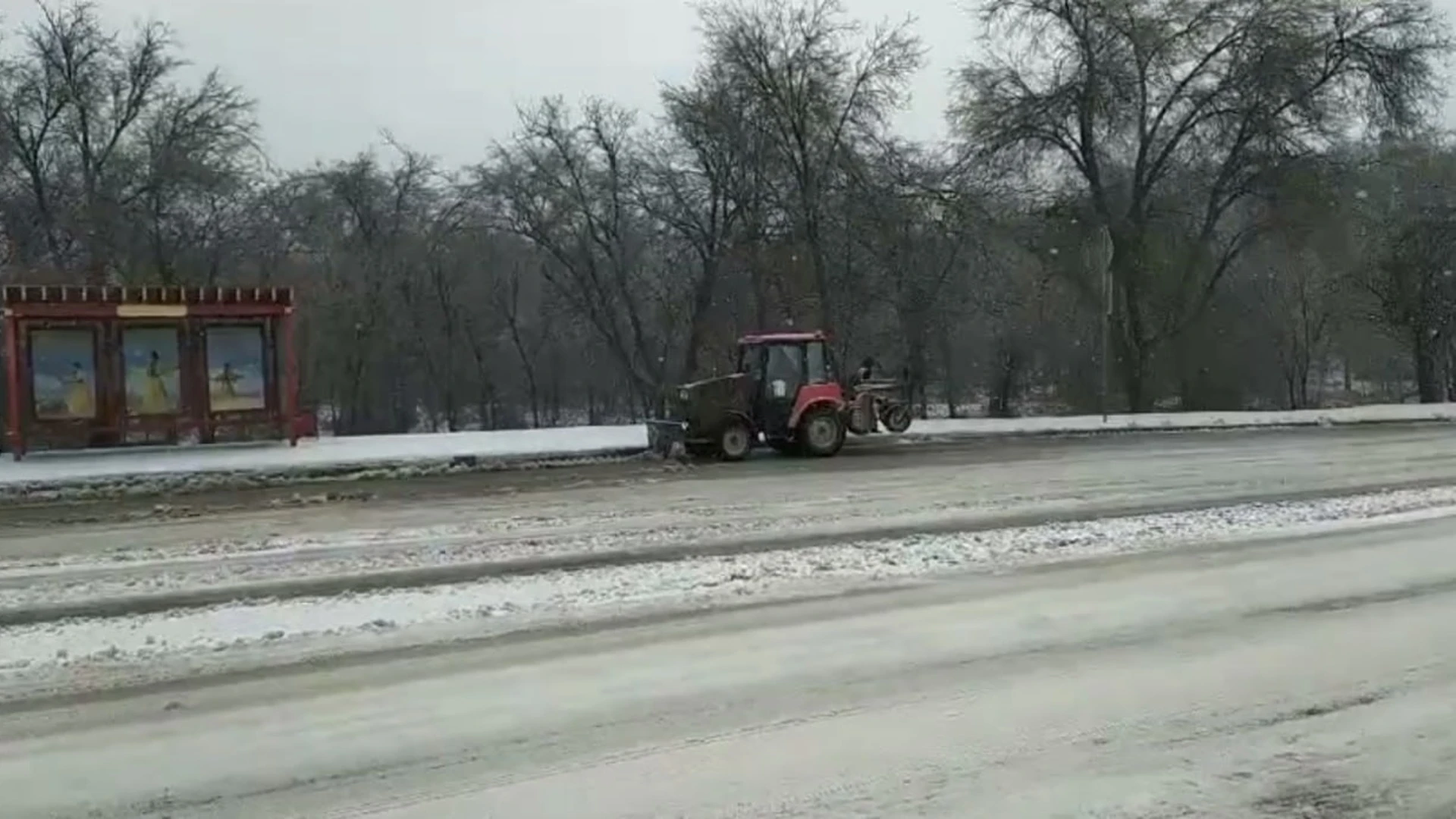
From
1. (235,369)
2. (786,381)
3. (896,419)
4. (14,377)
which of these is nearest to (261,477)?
(235,369)

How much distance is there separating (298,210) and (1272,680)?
48060 millimetres

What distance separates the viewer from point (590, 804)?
210 inches

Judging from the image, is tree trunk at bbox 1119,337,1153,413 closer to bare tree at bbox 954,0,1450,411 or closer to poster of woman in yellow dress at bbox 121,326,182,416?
bare tree at bbox 954,0,1450,411

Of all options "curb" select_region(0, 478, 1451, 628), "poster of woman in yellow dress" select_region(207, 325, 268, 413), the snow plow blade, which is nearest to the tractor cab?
the snow plow blade

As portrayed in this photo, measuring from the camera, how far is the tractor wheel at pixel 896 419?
92.0 ft

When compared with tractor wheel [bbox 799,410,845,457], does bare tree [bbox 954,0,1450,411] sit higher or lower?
higher

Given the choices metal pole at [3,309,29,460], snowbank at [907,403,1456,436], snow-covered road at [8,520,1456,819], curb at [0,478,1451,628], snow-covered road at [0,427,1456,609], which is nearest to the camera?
snow-covered road at [8,520,1456,819]

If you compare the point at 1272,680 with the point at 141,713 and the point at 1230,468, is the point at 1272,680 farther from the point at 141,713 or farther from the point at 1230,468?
the point at 1230,468

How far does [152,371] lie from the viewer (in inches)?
912

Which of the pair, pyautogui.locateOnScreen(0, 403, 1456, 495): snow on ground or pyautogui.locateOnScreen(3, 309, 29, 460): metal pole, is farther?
pyautogui.locateOnScreen(3, 309, 29, 460): metal pole

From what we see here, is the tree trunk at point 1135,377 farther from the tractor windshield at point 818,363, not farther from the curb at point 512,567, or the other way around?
the curb at point 512,567

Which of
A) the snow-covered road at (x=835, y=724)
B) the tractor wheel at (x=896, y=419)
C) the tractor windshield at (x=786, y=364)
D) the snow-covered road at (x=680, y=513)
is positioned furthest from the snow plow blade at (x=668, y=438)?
the snow-covered road at (x=835, y=724)

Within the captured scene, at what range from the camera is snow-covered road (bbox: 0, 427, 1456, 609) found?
1196 cm

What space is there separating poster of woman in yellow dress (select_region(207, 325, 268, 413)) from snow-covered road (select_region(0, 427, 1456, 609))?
→ 813cm
